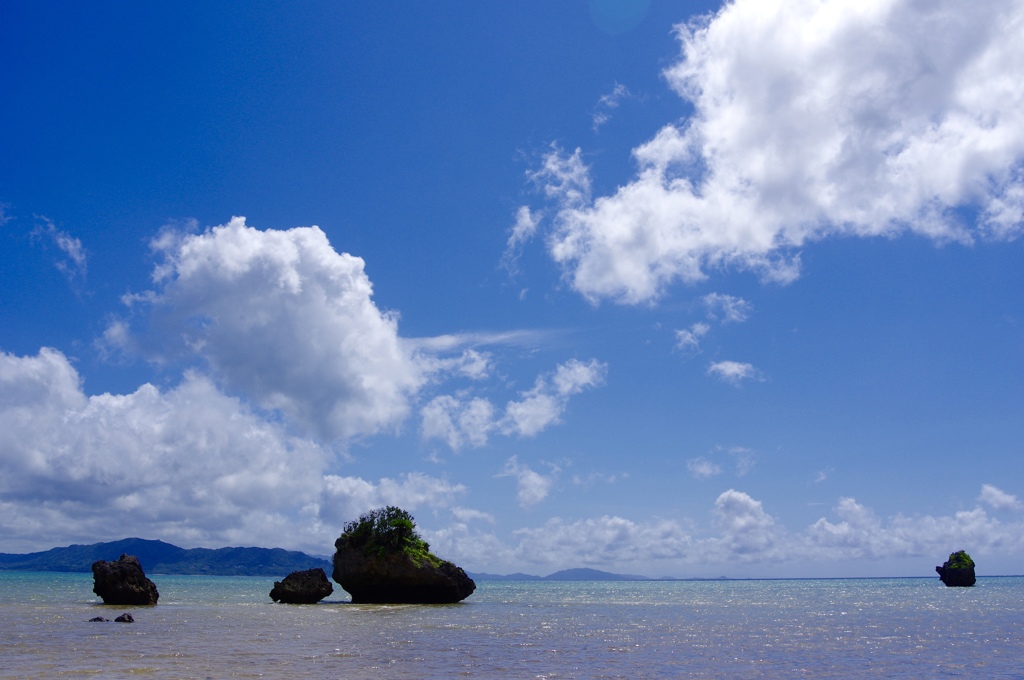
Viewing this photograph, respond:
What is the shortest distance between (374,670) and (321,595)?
44631 mm

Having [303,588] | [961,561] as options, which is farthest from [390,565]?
[961,561]

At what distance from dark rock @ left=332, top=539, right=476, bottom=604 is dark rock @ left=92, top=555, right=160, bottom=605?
582 inches

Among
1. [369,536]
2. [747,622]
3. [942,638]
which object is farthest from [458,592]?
[942,638]

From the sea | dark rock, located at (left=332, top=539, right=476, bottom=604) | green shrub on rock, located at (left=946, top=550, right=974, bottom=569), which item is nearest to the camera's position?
the sea

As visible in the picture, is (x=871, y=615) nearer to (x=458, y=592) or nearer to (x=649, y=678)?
(x=458, y=592)

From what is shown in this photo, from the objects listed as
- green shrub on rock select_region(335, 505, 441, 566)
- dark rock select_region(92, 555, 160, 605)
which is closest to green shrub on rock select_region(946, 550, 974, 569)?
green shrub on rock select_region(335, 505, 441, 566)

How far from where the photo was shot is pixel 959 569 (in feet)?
441

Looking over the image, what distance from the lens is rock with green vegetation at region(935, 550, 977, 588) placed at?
13362 centimetres

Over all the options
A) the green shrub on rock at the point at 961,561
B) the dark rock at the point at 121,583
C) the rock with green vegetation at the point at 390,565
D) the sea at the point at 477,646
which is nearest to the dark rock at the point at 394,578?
the rock with green vegetation at the point at 390,565

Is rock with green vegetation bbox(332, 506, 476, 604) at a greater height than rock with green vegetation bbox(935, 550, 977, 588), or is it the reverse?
rock with green vegetation bbox(332, 506, 476, 604)

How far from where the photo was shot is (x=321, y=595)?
65.9 meters

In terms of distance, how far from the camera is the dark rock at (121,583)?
186 feet

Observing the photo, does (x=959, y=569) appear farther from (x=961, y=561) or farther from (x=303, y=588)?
(x=303, y=588)

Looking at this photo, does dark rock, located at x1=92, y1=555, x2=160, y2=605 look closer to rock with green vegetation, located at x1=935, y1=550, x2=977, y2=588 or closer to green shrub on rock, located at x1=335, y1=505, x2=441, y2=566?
green shrub on rock, located at x1=335, y1=505, x2=441, y2=566
